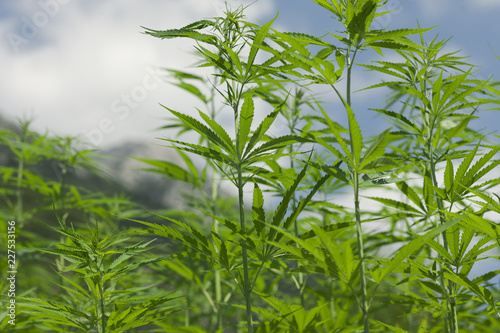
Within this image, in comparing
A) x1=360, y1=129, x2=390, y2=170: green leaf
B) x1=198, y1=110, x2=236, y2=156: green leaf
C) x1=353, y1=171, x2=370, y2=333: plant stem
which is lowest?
x1=353, y1=171, x2=370, y2=333: plant stem

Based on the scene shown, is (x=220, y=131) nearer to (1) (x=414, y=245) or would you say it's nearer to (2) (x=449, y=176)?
(1) (x=414, y=245)

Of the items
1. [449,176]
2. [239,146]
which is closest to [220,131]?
[239,146]

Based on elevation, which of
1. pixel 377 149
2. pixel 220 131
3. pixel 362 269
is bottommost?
pixel 362 269

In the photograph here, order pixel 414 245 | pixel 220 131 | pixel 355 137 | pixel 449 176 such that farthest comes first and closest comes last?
pixel 449 176 < pixel 220 131 < pixel 355 137 < pixel 414 245

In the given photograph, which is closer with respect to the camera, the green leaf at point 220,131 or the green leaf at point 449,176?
the green leaf at point 220,131

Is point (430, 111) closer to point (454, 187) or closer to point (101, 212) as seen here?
point (454, 187)

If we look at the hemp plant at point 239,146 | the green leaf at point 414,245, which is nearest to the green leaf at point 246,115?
the hemp plant at point 239,146

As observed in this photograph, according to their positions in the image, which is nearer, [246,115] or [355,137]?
[355,137]

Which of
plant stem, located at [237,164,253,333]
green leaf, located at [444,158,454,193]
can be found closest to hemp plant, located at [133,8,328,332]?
plant stem, located at [237,164,253,333]

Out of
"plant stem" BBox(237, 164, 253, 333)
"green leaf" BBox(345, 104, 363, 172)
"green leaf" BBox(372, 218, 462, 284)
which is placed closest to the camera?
"green leaf" BBox(372, 218, 462, 284)

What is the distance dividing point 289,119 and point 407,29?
1018mm

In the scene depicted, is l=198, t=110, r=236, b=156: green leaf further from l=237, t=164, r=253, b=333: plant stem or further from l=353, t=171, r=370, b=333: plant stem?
l=353, t=171, r=370, b=333: plant stem

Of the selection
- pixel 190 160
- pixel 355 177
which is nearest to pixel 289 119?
pixel 190 160

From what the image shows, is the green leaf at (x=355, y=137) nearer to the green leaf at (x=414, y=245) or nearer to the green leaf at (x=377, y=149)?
the green leaf at (x=377, y=149)
